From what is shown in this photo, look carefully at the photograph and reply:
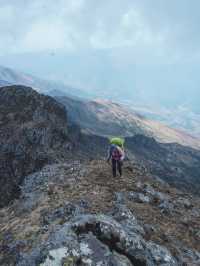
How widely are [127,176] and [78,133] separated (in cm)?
13202

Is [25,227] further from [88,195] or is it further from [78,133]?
[78,133]

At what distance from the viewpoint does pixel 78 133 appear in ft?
554

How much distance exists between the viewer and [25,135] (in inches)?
2603

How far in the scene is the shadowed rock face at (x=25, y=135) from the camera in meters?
54.5

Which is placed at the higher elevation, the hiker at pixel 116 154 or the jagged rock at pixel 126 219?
the hiker at pixel 116 154

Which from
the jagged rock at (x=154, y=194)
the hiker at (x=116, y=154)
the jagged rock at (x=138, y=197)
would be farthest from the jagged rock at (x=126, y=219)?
the hiker at (x=116, y=154)

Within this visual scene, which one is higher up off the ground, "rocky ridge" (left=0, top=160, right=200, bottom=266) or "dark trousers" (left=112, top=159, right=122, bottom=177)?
"dark trousers" (left=112, top=159, right=122, bottom=177)

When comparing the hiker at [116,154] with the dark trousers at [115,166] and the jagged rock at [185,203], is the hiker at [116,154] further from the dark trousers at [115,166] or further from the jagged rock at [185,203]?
the jagged rock at [185,203]

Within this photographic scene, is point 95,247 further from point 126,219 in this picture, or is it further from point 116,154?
point 116,154

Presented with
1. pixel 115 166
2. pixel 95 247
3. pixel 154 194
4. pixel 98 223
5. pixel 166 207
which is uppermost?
pixel 115 166

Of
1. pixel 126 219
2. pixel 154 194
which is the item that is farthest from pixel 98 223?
pixel 154 194

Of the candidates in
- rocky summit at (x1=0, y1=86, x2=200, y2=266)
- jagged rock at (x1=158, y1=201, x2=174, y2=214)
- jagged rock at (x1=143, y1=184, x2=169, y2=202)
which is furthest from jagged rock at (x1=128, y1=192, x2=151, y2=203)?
jagged rock at (x1=158, y1=201, x2=174, y2=214)

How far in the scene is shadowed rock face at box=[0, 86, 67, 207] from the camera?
54.5 metres

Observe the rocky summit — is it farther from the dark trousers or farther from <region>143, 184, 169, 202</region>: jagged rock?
the dark trousers
